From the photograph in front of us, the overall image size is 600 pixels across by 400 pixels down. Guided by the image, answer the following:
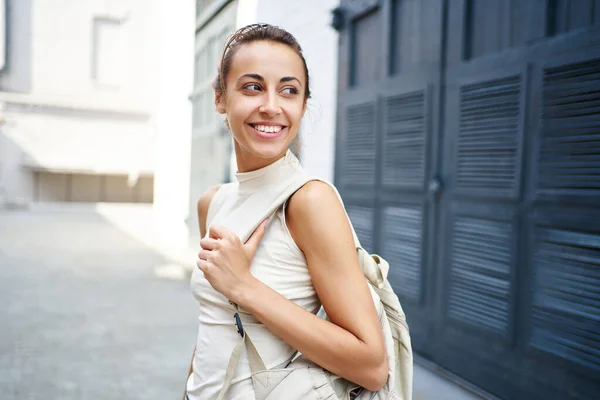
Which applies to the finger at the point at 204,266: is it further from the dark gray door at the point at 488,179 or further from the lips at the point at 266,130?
the dark gray door at the point at 488,179

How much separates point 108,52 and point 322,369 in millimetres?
18707

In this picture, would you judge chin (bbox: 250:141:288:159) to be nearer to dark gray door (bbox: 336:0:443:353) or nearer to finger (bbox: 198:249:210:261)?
finger (bbox: 198:249:210:261)

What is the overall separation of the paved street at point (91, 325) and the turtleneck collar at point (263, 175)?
2.26 meters

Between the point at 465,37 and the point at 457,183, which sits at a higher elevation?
the point at 465,37

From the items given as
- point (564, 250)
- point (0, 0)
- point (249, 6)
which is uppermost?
point (0, 0)

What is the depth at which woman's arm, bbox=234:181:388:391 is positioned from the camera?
928 mm

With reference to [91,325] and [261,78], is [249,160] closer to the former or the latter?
[261,78]

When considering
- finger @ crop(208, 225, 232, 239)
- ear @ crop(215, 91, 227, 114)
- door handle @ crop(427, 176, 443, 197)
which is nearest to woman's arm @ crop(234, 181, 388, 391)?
finger @ crop(208, 225, 232, 239)

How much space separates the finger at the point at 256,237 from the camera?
97 cm

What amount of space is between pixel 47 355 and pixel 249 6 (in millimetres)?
3928

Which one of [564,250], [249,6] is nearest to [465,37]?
[564,250]

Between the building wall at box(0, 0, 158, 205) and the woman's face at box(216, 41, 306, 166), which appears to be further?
the building wall at box(0, 0, 158, 205)

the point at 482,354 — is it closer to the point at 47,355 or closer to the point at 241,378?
the point at 241,378

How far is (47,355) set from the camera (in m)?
3.55
